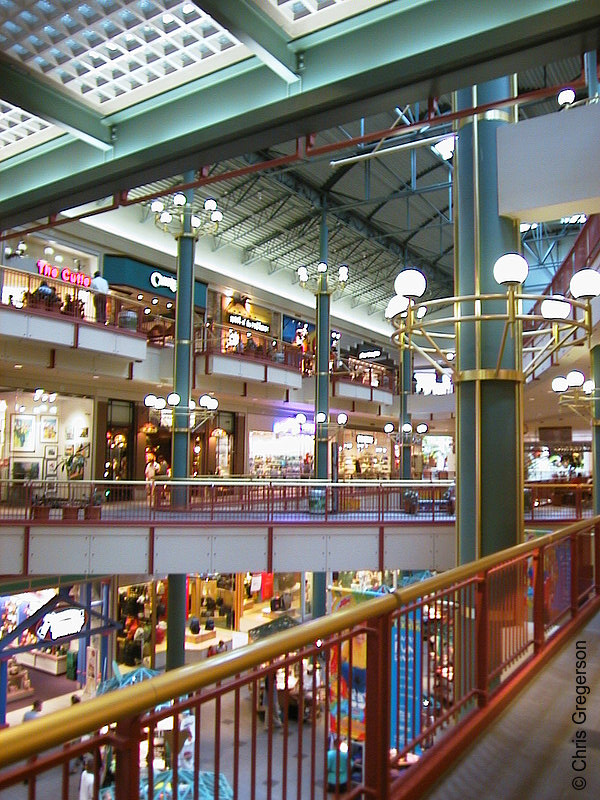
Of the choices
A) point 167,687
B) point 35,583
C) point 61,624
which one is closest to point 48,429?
point 35,583

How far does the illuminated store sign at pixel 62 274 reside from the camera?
21.7 meters

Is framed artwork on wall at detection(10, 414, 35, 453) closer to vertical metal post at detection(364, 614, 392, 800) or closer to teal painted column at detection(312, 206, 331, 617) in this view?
teal painted column at detection(312, 206, 331, 617)

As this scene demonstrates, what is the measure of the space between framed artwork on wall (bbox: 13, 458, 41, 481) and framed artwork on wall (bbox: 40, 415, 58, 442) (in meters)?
0.80

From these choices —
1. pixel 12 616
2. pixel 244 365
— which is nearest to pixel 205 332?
pixel 244 365

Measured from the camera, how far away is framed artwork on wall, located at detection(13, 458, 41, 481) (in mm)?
21609

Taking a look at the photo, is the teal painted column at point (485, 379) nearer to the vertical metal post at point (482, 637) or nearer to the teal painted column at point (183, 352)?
the vertical metal post at point (482, 637)

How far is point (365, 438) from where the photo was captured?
1662 inches

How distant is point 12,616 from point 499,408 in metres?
15.9

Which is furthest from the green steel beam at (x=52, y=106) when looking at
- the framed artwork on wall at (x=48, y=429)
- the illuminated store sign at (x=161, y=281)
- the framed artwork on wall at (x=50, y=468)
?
the illuminated store sign at (x=161, y=281)

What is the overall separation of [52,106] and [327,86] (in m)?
1.87

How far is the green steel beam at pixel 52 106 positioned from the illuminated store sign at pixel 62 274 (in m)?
18.0

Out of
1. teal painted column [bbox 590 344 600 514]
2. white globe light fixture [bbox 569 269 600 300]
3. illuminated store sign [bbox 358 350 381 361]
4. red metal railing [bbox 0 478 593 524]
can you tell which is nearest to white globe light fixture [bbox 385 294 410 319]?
white globe light fixture [bbox 569 269 600 300]

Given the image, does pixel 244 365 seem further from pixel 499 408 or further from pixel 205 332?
pixel 499 408

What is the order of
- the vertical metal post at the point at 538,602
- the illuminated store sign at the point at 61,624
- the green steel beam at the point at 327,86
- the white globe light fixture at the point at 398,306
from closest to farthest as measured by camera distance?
1. the green steel beam at the point at 327,86
2. the vertical metal post at the point at 538,602
3. the white globe light fixture at the point at 398,306
4. the illuminated store sign at the point at 61,624
